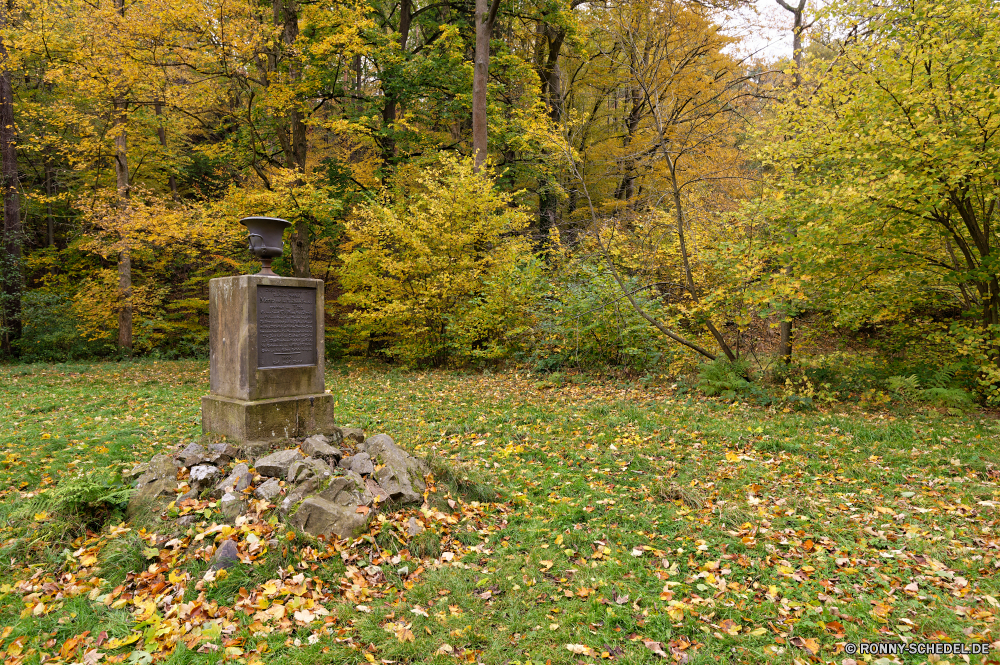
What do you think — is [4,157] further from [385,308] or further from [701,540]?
[701,540]

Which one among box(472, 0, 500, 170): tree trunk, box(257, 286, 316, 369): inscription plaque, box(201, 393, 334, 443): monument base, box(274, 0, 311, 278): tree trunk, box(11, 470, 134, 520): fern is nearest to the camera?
box(11, 470, 134, 520): fern

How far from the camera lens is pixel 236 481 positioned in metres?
4.23

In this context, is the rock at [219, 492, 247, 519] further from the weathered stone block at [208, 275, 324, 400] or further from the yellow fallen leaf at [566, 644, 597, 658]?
the yellow fallen leaf at [566, 644, 597, 658]

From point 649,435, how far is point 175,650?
510 centimetres

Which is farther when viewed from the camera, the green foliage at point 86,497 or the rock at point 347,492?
the rock at point 347,492

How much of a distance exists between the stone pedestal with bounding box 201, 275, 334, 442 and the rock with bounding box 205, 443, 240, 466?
21 cm

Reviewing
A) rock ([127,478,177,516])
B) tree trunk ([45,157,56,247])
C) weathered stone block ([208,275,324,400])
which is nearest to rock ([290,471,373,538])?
rock ([127,478,177,516])

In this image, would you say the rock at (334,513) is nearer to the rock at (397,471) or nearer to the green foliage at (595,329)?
the rock at (397,471)

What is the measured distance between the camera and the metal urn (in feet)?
18.1

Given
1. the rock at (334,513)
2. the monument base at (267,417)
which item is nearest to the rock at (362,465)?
the rock at (334,513)

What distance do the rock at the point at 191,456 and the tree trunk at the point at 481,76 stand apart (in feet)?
31.7

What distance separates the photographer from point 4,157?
14.9 meters

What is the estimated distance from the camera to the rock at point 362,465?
4.61 metres

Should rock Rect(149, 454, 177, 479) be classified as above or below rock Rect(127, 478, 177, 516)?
above
